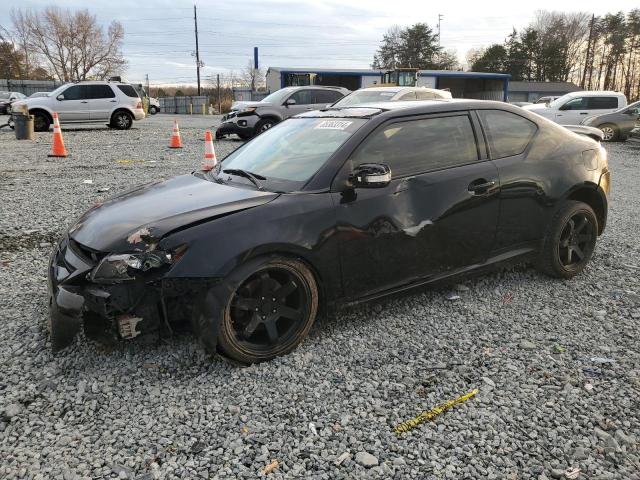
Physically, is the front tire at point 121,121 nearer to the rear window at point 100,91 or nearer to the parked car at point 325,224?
the rear window at point 100,91

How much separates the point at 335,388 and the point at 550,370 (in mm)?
1247

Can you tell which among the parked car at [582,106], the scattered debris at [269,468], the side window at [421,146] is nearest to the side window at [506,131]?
the side window at [421,146]

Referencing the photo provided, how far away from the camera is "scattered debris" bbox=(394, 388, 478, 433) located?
242cm

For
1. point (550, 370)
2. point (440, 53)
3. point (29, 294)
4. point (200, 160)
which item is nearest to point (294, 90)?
point (200, 160)

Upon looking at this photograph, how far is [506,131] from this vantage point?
3.93m

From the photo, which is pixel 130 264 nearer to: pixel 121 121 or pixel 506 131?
pixel 506 131

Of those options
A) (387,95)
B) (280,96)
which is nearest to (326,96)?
(280,96)

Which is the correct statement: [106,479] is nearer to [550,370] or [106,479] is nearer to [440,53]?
[550,370]

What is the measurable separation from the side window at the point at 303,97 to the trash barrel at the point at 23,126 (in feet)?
24.9

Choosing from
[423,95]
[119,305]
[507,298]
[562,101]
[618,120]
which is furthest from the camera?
[562,101]

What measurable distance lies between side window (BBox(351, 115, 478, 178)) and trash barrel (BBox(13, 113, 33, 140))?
47.0 ft

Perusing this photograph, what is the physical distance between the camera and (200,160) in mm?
11133

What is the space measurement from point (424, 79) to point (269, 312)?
140 feet

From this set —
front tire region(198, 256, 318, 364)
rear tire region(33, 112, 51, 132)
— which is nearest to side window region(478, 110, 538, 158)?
front tire region(198, 256, 318, 364)
